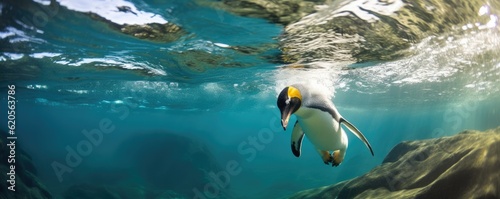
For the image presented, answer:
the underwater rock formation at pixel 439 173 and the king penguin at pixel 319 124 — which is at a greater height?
the king penguin at pixel 319 124

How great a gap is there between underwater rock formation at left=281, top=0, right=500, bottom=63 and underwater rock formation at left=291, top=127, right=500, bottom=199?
3457mm

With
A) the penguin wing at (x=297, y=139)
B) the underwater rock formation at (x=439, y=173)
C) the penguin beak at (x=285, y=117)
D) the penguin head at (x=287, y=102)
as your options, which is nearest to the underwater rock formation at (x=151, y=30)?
the penguin wing at (x=297, y=139)

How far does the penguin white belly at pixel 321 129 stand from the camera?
515 cm

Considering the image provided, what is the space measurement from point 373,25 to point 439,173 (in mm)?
4592

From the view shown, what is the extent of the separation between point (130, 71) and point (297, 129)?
1215 cm

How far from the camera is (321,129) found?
213 inches

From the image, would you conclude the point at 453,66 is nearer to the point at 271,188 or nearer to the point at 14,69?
the point at 271,188

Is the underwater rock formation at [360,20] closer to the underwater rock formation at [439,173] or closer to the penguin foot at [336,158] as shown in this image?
the penguin foot at [336,158]

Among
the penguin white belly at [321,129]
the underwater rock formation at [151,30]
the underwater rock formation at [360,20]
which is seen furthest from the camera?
the underwater rock formation at [151,30]

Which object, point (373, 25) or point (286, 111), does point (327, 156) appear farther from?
point (373, 25)

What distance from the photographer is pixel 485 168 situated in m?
6.48

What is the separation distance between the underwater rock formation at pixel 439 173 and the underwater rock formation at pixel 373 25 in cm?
346

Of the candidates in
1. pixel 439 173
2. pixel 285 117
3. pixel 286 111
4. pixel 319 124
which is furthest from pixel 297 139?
pixel 439 173

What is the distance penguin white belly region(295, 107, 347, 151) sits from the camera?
16.9 ft
